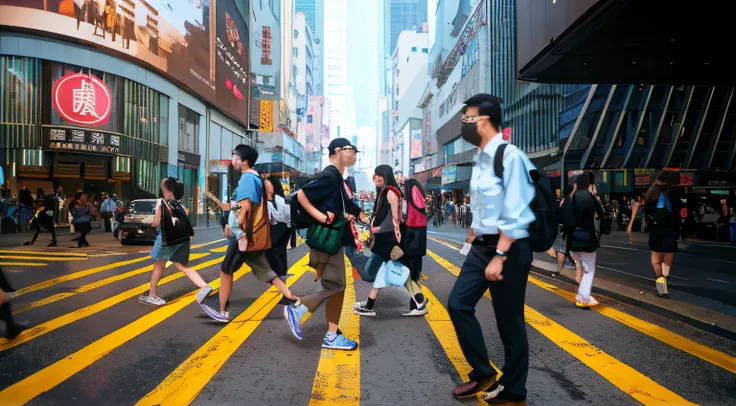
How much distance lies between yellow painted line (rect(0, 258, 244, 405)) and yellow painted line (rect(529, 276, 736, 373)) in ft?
17.4

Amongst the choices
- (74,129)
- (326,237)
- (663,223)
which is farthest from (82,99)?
(663,223)

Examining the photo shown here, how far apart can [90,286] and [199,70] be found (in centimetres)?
3324

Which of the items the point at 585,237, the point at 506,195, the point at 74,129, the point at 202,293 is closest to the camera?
the point at 506,195

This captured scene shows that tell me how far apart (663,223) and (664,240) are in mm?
242

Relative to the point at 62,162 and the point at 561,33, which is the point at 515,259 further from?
the point at 62,162

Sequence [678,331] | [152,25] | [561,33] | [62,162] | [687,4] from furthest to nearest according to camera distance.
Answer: [152,25] → [62,162] → [561,33] → [687,4] → [678,331]

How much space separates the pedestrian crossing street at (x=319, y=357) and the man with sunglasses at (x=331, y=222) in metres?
0.26

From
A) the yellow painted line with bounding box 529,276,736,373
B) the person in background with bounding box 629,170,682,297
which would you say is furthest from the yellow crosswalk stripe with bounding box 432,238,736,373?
the person in background with bounding box 629,170,682,297

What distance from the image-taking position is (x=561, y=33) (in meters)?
10.9

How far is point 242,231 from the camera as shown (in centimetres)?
564

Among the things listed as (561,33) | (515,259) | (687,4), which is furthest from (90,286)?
(687,4)

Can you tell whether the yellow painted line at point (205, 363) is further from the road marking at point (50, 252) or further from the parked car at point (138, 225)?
the parked car at point (138, 225)

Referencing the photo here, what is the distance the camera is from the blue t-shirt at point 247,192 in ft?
18.5

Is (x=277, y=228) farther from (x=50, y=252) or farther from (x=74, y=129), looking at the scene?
(x=74, y=129)
